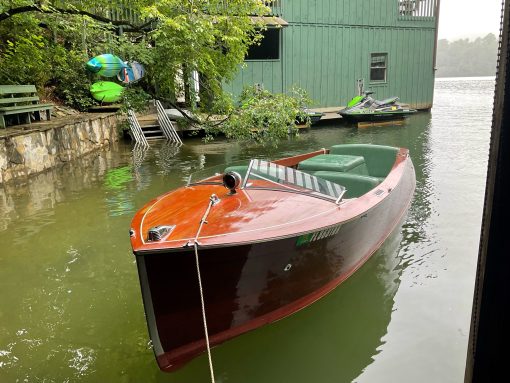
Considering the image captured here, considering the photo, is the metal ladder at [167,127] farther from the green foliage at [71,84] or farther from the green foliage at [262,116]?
the green foliage at [262,116]

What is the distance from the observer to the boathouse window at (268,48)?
55.5 feet

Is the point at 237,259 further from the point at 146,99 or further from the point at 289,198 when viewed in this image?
the point at 146,99

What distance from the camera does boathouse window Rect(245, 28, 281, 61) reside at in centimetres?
1691

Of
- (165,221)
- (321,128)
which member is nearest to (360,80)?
(321,128)

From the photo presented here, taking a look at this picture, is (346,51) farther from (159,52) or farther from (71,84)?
(71,84)

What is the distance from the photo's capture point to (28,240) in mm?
5711

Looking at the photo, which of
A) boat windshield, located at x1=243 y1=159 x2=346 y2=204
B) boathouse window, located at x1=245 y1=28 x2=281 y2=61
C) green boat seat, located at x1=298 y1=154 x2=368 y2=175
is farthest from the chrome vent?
boathouse window, located at x1=245 y1=28 x2=281 y2=61

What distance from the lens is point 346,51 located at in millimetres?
17891

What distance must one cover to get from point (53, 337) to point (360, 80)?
17141 millimetres

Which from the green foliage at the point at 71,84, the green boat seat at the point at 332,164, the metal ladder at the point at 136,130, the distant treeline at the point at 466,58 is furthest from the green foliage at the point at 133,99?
the distant treeline at the point at 466,58

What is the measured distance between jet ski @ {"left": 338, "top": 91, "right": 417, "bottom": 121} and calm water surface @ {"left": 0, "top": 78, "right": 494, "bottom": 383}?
897cm

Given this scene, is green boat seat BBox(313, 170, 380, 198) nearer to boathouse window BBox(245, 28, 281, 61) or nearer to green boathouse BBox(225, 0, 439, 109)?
green boathouse BBox(225, 0, 439, 109)

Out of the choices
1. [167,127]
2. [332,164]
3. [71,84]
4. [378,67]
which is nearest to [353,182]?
[332,164]

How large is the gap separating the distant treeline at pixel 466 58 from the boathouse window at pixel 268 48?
213ft
